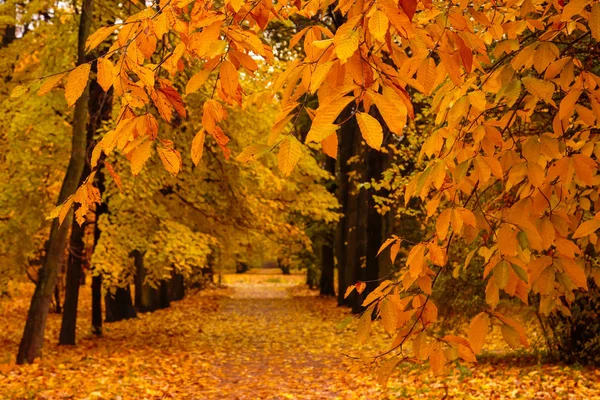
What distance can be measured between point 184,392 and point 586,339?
5.65 m

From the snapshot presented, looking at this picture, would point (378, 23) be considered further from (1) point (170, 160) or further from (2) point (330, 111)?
(1) point (170, 160)

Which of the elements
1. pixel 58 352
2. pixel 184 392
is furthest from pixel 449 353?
pixel 58 352

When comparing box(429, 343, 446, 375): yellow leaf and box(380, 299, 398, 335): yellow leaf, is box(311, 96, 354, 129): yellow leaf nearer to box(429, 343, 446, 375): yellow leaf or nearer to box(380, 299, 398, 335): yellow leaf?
box(380, 299, 398, 335): yellow leaf

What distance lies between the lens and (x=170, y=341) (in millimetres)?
14180

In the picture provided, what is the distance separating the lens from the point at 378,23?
163 cm

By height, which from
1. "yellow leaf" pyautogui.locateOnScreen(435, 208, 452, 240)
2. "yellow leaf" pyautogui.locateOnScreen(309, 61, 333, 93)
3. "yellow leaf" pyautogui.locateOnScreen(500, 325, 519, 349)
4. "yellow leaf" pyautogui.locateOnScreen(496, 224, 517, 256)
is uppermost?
"yellow leaf" pyautogui.locateOnScreen(309, 61, 333, 93)

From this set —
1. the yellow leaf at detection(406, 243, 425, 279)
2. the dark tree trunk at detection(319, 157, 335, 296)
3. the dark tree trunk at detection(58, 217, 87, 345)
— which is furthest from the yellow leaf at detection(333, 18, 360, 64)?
the dark tree trunk at detection(319, 157, 335, 296)

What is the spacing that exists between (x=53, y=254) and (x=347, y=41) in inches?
389

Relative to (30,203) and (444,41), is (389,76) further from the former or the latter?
(30,203)

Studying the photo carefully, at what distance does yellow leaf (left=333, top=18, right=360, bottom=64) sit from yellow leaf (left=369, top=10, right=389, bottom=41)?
0.04 meters

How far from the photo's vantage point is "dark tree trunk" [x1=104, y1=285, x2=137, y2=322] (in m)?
17.0

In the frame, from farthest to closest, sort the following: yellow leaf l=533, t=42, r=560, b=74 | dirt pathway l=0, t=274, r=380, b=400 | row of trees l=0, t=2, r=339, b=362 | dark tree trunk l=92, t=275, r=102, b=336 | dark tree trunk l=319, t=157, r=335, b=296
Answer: dark tree trunk l=319, t=157, r=335, b=296
dark tree trunk l=92, t=275, r=102, b=336
row of trees l=0, t=2, r=339, b=362
dirt pathway l=0, t=274, r=380, b=400
yellow leaf l=533, t=42, r=560, b=74

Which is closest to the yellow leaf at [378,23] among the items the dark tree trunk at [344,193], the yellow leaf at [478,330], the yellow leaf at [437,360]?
the yellow leaf at [478,330]

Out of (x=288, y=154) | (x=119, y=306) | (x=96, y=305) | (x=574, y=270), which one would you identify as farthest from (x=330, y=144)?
(x=119, y=306)
